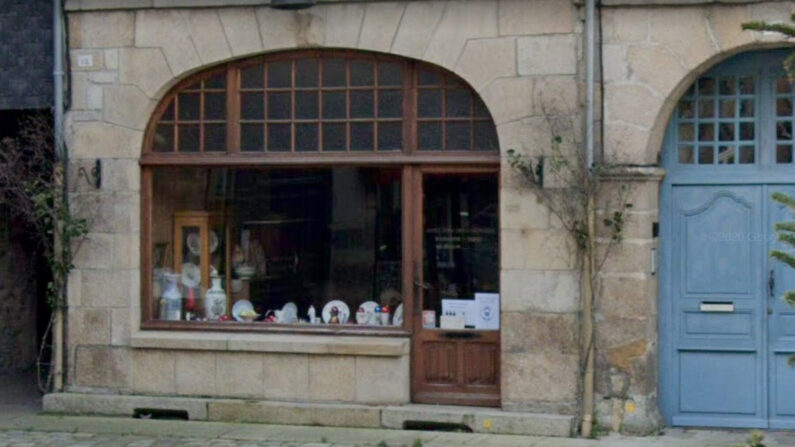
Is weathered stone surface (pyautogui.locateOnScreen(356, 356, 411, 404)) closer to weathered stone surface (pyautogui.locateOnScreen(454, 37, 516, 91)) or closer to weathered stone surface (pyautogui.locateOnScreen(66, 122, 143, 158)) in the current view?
weathered stone surface (pyautogui.locateOnScreen(454, 37, 516, 91))

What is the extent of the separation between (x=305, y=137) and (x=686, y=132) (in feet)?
11.5

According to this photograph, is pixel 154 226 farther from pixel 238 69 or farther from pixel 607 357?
pixel 607 357

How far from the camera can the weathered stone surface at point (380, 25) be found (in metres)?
11.6

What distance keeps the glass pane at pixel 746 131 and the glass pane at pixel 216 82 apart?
15.8 feet

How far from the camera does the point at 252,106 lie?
12.2 meters

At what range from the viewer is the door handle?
11219 millimetres

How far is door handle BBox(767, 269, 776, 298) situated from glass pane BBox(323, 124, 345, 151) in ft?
13.2

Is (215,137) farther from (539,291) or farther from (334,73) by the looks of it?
(539,291)

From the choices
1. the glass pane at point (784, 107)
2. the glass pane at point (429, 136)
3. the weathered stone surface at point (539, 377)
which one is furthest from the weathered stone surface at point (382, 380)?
the glass pane at point (784, 107)

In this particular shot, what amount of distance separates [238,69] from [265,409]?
3.22 m

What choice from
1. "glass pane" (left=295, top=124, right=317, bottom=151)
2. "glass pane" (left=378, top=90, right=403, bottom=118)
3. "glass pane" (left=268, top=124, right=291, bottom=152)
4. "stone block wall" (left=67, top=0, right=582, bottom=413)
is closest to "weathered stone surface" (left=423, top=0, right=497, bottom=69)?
"stone block wall" (left=67, top=0, right=582, bottom=413)

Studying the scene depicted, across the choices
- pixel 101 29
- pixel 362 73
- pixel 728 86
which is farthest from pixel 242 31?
pixel 728 86

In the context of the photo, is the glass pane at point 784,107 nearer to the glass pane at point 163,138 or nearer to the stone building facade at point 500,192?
the stone building facade at point 500,192

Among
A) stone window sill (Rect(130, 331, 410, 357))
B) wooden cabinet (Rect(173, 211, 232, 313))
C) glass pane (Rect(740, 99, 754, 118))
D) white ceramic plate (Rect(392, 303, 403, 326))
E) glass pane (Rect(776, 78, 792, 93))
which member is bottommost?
stone window sill (Rect(130, 331, 410, 357))
